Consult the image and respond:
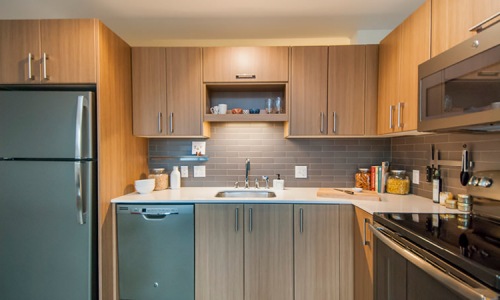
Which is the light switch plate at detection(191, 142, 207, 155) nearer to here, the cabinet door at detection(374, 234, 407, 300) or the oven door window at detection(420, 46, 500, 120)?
the cabinet door at detection(374, 234, 407, 300)

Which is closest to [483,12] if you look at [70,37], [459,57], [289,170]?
[459,57]

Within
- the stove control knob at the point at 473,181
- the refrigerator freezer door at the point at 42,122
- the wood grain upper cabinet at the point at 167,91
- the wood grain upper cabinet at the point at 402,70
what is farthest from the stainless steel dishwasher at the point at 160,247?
the stove control knob at the point at 473,181

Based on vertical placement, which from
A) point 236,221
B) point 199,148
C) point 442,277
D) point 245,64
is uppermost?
point 245,64

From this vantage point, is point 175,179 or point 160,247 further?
point 175,179

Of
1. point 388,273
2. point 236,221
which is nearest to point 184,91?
point 236,221

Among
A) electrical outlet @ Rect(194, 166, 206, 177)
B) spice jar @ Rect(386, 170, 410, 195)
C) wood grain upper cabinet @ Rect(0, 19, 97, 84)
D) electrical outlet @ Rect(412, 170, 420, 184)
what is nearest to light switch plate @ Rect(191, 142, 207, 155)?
electrical outlet @ Rect(194, 166, 206, 177)

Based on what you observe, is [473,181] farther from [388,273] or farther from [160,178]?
[160,178]

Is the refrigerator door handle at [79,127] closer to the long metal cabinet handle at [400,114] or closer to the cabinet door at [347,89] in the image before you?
the cabinet door at [347,89]

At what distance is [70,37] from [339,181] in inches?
101

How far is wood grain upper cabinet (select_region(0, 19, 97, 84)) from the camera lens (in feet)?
5.60

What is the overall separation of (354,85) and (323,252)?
4.68ft

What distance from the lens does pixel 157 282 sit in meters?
1.85

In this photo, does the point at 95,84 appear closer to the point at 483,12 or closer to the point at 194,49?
the point at 194,49

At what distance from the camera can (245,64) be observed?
6.95ft
